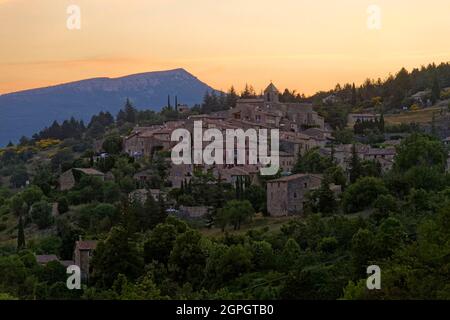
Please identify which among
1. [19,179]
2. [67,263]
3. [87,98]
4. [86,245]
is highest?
[87,98]

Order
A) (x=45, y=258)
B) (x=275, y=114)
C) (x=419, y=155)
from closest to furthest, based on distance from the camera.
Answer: (x=45, y=258), (x=419, y=155), (x=275, y=114)

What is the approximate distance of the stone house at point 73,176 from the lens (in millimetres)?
43469

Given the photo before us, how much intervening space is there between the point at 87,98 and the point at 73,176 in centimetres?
6577

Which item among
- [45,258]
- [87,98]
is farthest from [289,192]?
[87,98]

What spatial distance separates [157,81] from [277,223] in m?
80.6

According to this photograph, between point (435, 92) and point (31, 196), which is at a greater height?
point (435, 92)

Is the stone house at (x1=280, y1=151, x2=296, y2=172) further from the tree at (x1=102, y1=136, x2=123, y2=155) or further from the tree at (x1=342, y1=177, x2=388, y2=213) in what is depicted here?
the tree at (x1=342, y1=177, x2=388, y2=213)

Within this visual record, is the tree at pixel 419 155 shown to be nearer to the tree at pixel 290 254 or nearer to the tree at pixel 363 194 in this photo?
the tree at pixel 363 194

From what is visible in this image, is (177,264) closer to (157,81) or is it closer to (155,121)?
(155,121)

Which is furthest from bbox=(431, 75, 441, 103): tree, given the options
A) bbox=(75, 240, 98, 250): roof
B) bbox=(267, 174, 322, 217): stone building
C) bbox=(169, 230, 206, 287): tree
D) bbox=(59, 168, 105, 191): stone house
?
bbox=(169, 230, 206, 287): tree

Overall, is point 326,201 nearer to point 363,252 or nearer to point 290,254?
point 290,254

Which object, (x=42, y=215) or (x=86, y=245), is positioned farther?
(x=42, y=215)

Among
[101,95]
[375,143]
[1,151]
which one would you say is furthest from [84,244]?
[101,95]

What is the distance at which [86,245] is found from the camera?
30000 mm
